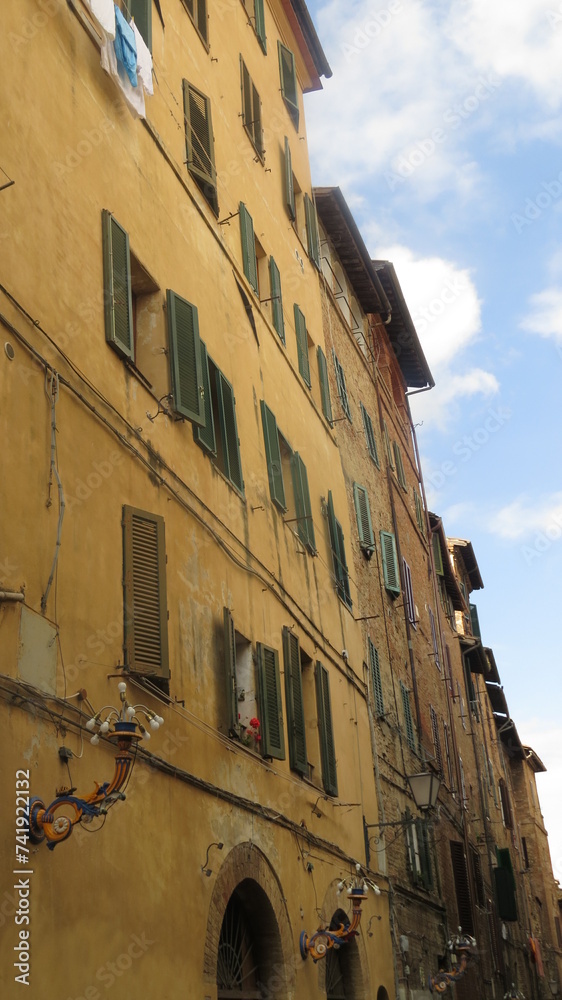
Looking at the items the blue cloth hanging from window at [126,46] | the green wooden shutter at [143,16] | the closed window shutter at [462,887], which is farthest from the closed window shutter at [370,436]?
the blue cloth hanging from window at [126,46]

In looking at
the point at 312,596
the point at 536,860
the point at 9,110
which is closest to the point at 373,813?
the point at 312,596

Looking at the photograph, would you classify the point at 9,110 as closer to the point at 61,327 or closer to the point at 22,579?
the point at 61,327

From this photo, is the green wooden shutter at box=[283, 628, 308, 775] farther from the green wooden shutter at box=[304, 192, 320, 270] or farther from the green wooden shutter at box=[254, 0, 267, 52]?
the green wooden shutter at box=[254, 0, 267, 52]

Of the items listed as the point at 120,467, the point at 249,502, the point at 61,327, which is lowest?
the point at 120,467

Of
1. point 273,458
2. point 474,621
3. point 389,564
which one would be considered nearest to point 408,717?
point 389,564

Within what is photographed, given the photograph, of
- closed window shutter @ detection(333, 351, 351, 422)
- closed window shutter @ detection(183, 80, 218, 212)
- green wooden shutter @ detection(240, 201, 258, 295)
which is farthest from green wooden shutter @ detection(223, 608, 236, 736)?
closed window shutter @ detection(333, 351, 351, 422)

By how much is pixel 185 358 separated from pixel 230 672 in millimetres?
2871

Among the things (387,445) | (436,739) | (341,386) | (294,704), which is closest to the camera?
(294,704)

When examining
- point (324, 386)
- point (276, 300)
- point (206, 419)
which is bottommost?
point (206, 419)

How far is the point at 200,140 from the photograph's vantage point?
12.4 meters

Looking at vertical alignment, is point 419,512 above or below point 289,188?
above

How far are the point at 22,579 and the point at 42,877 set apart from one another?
172 centimetres

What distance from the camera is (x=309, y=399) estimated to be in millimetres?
16188

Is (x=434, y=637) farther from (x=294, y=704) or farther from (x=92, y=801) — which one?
(x=92, y=801)
